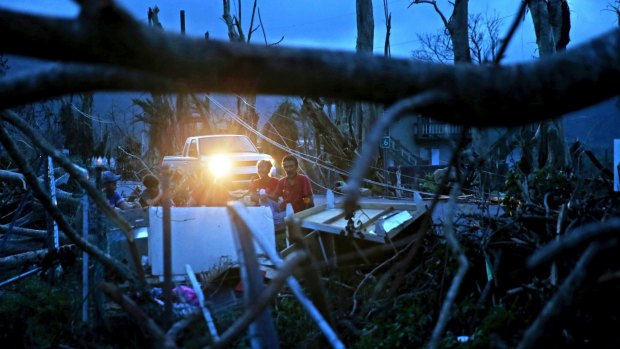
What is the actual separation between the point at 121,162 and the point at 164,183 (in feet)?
80.9

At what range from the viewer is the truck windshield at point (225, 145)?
18234 millimetres

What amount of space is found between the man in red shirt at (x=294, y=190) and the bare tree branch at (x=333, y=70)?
7890 millimetres

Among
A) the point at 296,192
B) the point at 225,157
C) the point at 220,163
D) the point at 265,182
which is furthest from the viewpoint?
the point at 225,157

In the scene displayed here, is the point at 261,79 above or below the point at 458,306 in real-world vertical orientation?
above

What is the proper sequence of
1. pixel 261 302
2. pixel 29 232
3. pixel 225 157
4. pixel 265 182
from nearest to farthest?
pixel 261 302
pixel 29 232
pixel 265 182
pixel 225 157

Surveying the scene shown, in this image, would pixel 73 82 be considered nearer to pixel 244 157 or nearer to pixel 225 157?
pixel 244 157

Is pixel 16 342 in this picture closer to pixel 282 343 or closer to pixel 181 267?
pixel 282 343

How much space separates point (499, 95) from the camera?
1729mm

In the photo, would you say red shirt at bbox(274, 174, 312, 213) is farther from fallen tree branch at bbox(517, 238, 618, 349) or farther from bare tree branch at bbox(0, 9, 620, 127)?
bare tree branch at bbox(0, 9, 620, 127)

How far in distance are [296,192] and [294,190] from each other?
53 mm

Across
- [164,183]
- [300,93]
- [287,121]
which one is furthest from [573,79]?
[287,121]

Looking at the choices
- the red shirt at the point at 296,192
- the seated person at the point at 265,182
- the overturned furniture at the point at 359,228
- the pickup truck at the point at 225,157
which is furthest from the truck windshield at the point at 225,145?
the overturned furniture at the point at 359,228

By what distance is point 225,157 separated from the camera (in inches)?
679

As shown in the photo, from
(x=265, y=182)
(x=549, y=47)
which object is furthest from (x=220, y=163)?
(x=549, y=47)
